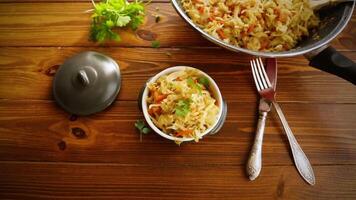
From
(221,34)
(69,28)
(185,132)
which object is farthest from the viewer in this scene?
(69,28)

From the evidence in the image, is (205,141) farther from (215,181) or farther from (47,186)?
(47,186)

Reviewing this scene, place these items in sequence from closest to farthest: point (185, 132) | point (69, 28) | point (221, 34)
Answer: point (185, 132) < point (221, 34) < point (69, 28)

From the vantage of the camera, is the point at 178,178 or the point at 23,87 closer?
the point at 178,178

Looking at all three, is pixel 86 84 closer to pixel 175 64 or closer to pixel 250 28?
pixel 175 64

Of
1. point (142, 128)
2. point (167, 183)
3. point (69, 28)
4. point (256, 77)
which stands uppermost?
point (69, 28)

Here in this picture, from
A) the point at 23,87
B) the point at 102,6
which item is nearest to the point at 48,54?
the point at 23,87

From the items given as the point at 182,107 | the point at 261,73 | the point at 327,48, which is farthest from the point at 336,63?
the point at 182,107

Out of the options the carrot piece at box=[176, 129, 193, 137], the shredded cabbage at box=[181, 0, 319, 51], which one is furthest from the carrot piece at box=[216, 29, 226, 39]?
the carrot piece at box=[176, 129, 193, 137]
